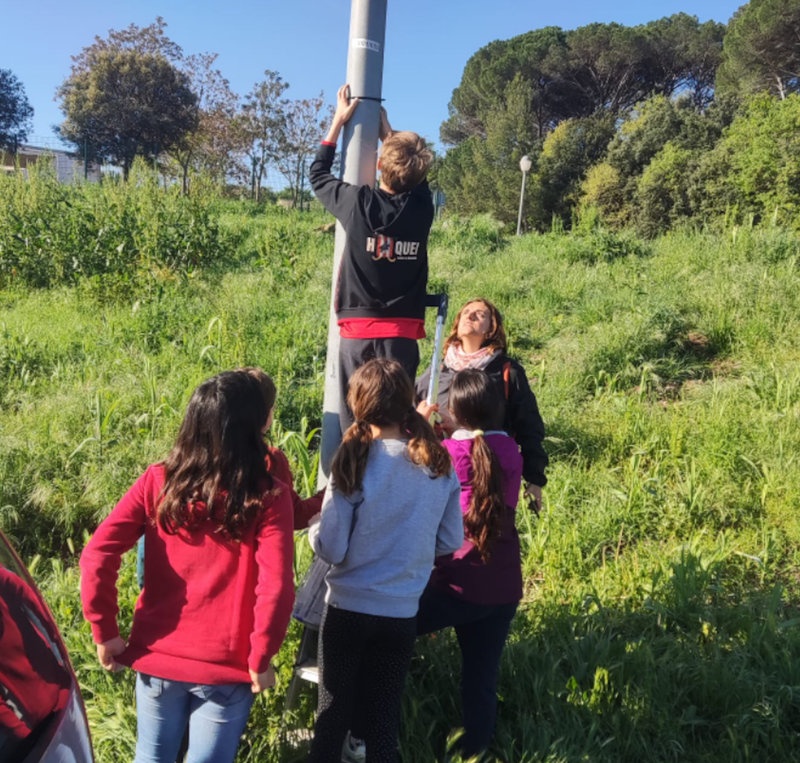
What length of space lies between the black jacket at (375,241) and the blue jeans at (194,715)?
1479mm

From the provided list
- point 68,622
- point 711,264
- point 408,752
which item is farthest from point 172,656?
point 711,264

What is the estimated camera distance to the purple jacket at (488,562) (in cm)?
220

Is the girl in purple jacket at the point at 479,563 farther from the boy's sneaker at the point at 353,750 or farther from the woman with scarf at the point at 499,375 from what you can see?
the woman with scarf at the point at 499,375

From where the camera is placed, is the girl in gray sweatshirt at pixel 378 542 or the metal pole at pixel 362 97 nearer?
the girl in gray sweatshirt at pixel 378 542

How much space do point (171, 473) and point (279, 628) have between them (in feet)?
1.61

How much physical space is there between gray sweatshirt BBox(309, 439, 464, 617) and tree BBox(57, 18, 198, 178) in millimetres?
36766

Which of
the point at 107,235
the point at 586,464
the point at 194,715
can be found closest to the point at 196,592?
the point at 194,715

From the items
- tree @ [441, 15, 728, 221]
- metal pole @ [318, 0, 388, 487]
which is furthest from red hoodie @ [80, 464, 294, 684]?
tree @ [441, 15, 728, 221]

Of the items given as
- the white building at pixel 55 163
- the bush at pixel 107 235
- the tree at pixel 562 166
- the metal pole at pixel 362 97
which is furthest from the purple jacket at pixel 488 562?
the tree at pixel 562 166

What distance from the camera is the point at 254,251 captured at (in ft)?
39.5

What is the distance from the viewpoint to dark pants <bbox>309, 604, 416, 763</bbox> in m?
1.98

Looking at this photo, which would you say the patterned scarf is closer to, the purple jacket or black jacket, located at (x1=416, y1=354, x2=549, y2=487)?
black jacket, located at (x1=416, y1=354, x2=549, y2=487)

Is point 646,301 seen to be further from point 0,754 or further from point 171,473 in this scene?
point 0,754

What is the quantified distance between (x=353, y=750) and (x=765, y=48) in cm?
3908
